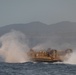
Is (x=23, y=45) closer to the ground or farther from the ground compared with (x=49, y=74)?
farther from the ground

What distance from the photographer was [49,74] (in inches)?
3206

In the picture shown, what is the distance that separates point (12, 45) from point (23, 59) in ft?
34.2

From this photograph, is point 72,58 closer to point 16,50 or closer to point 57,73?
point 16,50

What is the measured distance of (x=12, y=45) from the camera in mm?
144375

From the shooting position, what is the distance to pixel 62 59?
5290 inches

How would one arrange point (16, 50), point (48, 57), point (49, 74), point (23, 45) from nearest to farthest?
point (49, 74) → point (48, 57) → point (16, 50) → point (23, 45)

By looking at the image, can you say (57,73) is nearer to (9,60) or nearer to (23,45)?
(9,60)

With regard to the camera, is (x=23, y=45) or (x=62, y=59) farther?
(x=23, y=45)

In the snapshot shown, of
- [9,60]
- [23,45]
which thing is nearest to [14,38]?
[23,45]

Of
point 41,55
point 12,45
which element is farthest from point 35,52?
point 12,45

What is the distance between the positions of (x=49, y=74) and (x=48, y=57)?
50204 mm

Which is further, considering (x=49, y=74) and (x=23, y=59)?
(x=23, y=59)

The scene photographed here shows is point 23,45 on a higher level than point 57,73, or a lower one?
higher

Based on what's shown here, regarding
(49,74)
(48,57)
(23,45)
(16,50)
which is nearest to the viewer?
(49,74)
